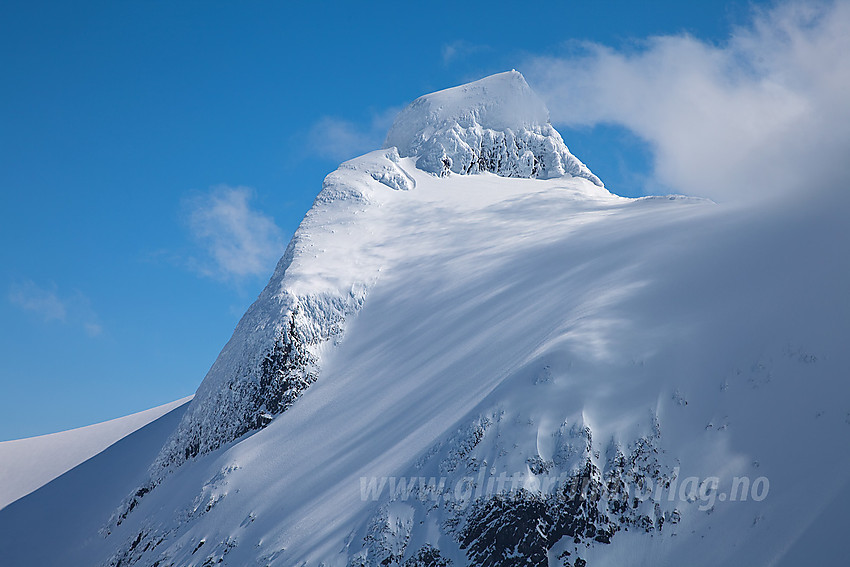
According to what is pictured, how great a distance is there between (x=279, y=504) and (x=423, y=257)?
1377 cm

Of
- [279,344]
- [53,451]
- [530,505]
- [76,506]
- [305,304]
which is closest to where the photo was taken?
[530,505]

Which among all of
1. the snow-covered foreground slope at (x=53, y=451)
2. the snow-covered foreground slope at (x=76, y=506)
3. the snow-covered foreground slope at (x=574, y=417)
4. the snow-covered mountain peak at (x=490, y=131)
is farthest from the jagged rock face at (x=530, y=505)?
the snow-covered mountain peak at (x=490, y=131)

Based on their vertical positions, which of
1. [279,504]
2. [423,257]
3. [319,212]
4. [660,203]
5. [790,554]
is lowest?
[790,554]

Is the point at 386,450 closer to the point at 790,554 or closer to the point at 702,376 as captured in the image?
the point at 702,376

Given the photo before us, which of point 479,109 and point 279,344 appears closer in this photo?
point 279,344

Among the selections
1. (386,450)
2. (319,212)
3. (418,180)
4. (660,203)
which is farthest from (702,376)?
(418,180)

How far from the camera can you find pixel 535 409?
13.2 meters

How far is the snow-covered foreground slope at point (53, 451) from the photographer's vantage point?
110 feet

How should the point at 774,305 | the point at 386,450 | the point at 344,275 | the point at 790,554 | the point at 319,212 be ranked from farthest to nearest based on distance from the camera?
the point at 319,212 → the point at 344,275 → the point at 386,450 → the point at 774,305 → the point at 790,554

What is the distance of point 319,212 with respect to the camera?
3144 cm

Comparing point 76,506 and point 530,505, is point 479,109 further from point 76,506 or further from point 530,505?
point 530,505

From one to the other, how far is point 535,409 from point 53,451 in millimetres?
35851

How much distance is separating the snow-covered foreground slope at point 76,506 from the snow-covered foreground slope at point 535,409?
0.65m

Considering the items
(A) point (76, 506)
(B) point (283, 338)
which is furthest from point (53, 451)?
(B) point (283, 338)
